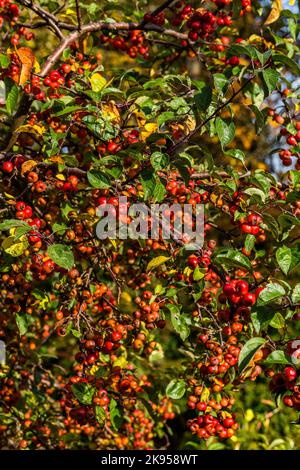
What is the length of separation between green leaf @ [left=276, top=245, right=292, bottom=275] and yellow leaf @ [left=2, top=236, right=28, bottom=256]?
90 cm

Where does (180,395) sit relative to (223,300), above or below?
below

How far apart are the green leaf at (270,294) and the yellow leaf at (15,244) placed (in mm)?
842

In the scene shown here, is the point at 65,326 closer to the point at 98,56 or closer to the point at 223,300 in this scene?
the point at 223,300

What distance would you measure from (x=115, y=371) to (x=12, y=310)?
1.84 ft

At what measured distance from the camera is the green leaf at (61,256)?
72.5 inches

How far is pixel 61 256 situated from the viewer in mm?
1863

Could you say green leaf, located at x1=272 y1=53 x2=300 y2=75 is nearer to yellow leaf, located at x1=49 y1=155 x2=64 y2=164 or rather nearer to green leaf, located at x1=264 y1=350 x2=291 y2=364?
yellow leaf, located at x1=49 y1=155 x2=64 y2=164

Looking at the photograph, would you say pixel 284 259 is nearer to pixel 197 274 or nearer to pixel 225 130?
pixel 197 274


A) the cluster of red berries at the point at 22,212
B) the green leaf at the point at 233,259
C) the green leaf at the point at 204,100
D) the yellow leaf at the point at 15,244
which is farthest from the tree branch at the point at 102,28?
the green leaf at the point at 233,259

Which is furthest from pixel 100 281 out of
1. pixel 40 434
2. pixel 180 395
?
pixel 40 434

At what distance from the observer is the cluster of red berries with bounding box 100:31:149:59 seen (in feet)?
10.1

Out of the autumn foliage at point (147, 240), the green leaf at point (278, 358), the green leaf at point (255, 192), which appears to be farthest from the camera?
the green leaf at point (255, 192)

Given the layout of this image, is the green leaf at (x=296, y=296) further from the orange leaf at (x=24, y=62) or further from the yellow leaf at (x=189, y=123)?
the orange leaf at (x=24, y=62)

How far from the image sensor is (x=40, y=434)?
3.32m
